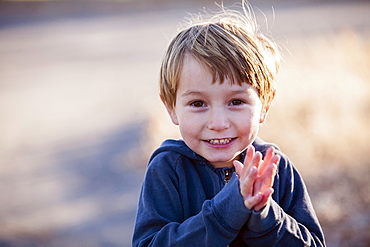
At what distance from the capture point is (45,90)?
878 cm

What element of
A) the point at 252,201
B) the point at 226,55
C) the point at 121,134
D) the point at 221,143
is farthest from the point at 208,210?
the point at 121,134

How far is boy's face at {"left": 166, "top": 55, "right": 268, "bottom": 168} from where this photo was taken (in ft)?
6.37

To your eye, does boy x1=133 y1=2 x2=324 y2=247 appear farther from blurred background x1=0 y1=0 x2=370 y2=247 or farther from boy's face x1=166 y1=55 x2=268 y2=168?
blurred background x1=0 y1=0 x2=370 y2=247

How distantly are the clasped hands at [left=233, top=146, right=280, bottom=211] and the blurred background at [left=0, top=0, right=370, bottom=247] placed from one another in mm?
1827

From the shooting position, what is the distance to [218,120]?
75.5 inches

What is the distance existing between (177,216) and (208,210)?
0.24m

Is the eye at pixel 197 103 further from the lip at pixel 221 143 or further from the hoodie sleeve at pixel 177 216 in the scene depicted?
the hoodie sleeve at pixel 177 216

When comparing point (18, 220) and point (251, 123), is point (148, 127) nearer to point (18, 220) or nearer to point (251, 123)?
point (18, 220)

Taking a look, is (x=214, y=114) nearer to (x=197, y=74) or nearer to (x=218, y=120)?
(x=218, y=120)

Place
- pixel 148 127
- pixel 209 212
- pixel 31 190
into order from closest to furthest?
pixel 209 212
pixel 31 190
pixel 148 127

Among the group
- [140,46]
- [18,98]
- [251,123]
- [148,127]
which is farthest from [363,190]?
[140,46]

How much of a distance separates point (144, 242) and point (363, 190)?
2803mm

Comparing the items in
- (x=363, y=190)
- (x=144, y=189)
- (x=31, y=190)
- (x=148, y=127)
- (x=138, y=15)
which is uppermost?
(x=138, y=15)

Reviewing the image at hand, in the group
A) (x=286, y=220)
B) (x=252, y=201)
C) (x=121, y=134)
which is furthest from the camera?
(x=121, y=134)
